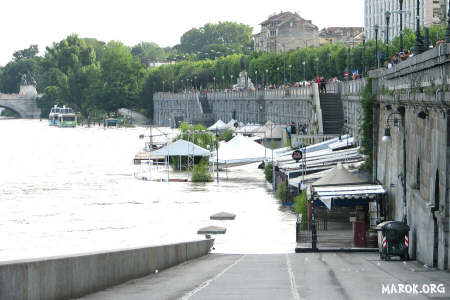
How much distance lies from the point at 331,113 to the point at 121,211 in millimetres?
24903

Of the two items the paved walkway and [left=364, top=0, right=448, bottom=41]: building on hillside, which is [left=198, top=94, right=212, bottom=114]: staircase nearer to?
[left=364, top=0, right=448, bottom=41]: building on hillside

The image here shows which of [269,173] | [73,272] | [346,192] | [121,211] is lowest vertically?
[121,211]

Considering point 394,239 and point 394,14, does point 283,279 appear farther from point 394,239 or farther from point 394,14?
point 394,14

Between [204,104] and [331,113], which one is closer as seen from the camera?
[331,113]

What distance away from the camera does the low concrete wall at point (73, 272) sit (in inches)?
600

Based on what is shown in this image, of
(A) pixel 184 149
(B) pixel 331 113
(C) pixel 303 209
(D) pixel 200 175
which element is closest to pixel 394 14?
(B) pixel 331 113

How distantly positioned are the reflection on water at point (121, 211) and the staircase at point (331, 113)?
6.41 m

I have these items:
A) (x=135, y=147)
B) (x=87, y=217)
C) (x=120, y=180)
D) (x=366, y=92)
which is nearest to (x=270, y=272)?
(x=366, y=92)

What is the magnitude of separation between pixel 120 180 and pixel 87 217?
23575mm

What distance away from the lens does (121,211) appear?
51250 millimetres

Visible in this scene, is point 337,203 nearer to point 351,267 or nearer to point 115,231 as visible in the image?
point 351,267

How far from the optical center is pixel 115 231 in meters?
42.6

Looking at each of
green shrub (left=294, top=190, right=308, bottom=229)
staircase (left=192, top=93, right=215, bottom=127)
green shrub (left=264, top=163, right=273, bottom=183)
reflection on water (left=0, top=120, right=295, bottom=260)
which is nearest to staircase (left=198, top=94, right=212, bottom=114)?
staircase (left=192, top=93, right=215, bottom=127)

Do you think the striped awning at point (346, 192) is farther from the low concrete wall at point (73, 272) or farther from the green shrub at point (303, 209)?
the low concrete wall at point (73, 272)
